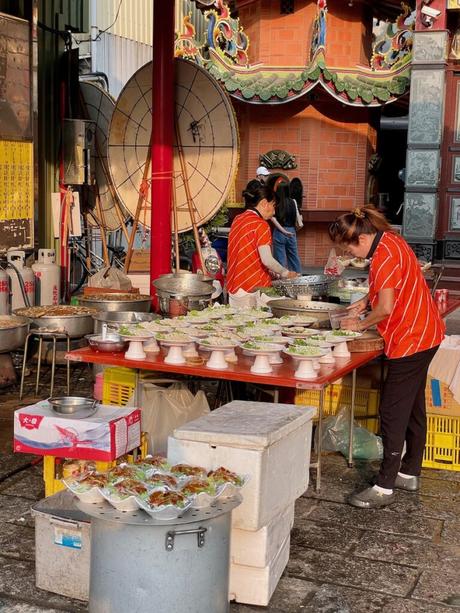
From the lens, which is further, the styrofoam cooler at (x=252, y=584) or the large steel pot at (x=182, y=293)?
the large steel pot at (x=182, y=293)

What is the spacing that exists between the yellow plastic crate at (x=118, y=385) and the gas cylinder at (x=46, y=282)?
3.63m

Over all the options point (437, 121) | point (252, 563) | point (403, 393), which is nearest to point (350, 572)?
point (252, 563)

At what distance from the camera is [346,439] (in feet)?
21.3

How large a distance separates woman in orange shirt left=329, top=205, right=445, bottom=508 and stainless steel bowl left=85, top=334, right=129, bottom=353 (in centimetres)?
153

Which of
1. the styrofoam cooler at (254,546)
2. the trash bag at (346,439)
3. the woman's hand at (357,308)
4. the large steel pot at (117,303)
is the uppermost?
the woman's hand at (357,308)

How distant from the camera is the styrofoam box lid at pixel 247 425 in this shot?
3.88 meters

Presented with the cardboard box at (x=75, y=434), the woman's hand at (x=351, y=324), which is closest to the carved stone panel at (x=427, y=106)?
the woman's hand at (x=351, y=324)

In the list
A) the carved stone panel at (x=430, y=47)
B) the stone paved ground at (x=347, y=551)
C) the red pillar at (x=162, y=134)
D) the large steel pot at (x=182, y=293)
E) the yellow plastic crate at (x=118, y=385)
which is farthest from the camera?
the carved stone panel at (x=430, y=47)

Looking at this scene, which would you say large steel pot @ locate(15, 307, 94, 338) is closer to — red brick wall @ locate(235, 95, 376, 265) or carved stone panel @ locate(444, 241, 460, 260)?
carved stone panel @ locate(444, 241, 460, 260)

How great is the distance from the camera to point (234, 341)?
5.67 meters

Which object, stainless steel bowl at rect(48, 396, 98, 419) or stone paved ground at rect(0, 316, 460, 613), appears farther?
stainless steel bowl at rect(48, 396, 98, 419)

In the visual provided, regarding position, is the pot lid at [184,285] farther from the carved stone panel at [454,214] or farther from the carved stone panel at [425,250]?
the carved stone panel at [454,214]

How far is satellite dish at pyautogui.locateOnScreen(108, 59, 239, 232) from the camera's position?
912cm

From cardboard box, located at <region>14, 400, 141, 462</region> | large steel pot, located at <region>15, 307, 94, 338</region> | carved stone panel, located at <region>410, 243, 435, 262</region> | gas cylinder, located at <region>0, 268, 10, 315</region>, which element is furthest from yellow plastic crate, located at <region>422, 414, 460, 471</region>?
carved stone panel, located at <region>410, 243, 435, 262</region>
